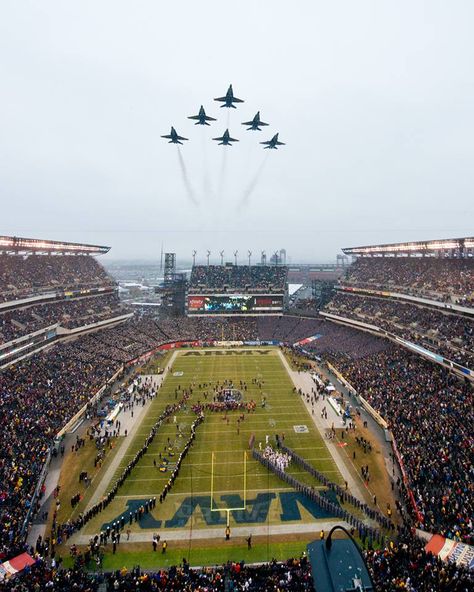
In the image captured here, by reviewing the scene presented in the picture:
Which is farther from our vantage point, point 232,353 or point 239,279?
point 239,279

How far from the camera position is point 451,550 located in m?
17.3

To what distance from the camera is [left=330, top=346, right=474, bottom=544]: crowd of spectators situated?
67.2 feet

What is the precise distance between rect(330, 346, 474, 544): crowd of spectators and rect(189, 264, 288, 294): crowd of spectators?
3979cm

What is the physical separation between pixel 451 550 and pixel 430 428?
12793 millimetres

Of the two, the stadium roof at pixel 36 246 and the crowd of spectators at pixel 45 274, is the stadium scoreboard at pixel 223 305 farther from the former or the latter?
the stadium roof at pixel 36 246

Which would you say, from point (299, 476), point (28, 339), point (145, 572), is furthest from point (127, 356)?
point (145, 572)

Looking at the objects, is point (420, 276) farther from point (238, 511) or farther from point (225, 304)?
point (238, 511)

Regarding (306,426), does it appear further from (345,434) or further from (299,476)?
(299,476)

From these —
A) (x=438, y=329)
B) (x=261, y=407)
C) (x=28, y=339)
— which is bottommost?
(x=261, y=407)

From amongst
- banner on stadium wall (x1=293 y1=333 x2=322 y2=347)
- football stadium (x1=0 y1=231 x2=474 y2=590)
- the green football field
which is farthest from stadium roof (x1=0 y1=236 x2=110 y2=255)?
banner on stadium wall (x1=293 y1=333 x2=322 y2=347)

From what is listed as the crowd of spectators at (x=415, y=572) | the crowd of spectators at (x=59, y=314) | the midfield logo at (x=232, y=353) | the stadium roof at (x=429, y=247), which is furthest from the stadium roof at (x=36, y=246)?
the stadium roof at (x=429, y=247)

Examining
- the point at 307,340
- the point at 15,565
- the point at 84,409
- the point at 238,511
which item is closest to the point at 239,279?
the point at 307,340

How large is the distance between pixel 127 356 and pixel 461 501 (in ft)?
151

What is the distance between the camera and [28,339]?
4709cm
